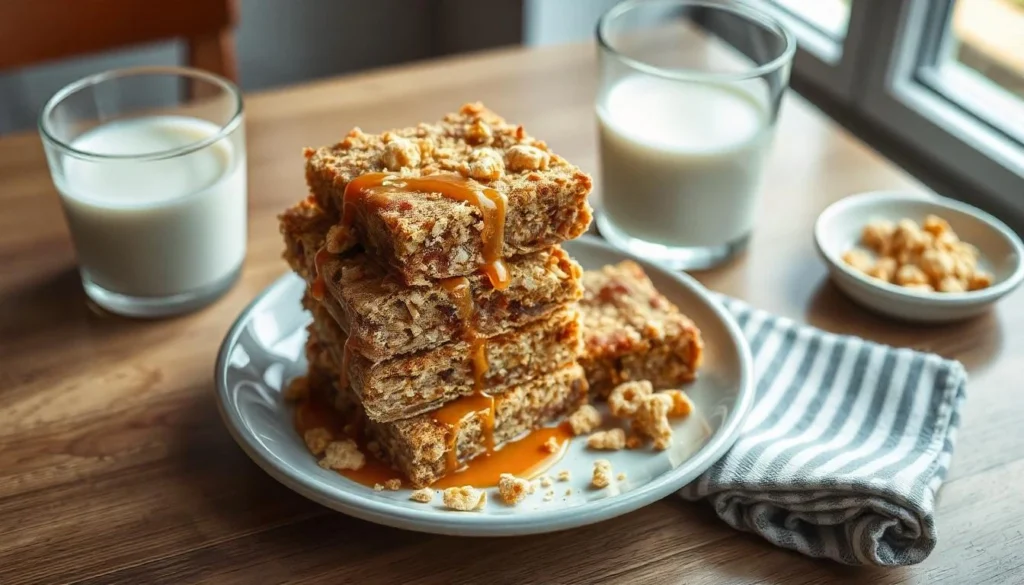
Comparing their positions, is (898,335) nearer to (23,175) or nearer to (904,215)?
(904,215)

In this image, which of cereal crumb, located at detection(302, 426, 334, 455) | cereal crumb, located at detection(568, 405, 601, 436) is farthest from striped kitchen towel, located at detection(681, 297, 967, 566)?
cereal crumb, located at detection(302, 426, 334, 455)

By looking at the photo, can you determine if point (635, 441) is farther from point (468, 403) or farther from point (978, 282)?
point (978, 282)

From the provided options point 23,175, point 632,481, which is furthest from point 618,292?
point 23,175

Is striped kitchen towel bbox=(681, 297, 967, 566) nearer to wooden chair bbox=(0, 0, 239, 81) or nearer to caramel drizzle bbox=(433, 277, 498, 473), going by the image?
caramel drizzle bbox=(433, 277, 498, 473)

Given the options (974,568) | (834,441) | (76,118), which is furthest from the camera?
(76,118)

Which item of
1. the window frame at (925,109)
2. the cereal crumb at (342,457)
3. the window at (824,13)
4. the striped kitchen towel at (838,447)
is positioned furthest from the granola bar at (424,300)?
the window at (824,13)

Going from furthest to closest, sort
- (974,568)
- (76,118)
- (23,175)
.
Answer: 1. (23,175)
2. (76,118)
3. (974,568)

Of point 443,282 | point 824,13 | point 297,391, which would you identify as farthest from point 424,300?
point 824,13
